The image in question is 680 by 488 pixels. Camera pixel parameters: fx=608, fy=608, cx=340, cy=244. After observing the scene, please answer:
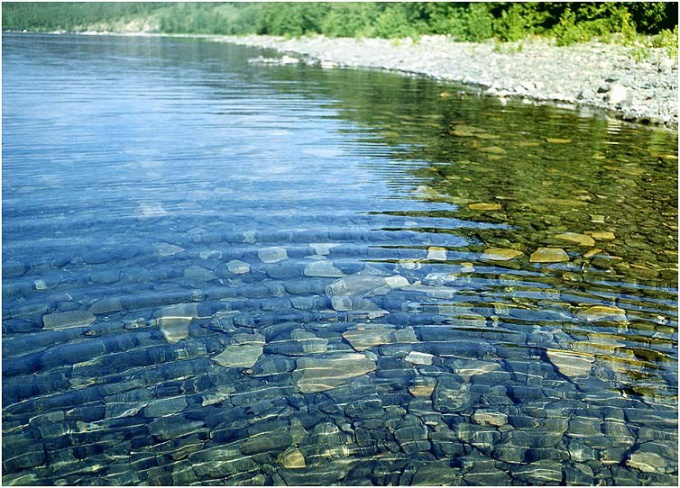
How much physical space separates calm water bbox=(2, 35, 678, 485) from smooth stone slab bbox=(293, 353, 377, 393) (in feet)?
0.08

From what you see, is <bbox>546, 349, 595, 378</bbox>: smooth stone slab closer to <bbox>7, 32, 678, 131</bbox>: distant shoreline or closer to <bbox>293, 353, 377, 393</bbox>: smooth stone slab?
<bbox>293, 353, 377, 393</bbox>: smooth stone slab

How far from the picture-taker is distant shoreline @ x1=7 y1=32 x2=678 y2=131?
17.0 metres

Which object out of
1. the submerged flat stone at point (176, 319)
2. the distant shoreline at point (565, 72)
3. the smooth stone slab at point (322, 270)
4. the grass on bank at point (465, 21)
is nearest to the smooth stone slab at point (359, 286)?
the smooth stone slab at point (322, 270)

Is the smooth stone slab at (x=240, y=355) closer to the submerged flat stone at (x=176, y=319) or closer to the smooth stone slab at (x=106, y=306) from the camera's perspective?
the submerged flat stone at (x=176, y=319)

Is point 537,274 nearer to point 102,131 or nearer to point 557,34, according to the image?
point 102,131

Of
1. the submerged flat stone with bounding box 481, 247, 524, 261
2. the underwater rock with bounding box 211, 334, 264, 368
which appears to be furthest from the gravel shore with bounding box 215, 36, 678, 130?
the underwater rock with bounding box 211, 334, 264, 368

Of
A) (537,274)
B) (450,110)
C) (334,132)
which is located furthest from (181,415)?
(450,110)

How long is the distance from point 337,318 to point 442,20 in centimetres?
4911

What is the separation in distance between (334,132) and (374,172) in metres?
3.90

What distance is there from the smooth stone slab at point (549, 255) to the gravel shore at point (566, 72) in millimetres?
9882

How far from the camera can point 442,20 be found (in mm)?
49562

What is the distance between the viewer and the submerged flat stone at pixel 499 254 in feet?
20.6

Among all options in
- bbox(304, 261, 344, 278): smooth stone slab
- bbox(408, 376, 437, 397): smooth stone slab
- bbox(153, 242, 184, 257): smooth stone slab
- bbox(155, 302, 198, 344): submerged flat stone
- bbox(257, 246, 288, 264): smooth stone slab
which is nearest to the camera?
bbox(408, 376, 437, 397): smooth stone slab

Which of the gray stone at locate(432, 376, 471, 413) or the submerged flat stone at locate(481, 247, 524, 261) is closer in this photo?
the gray stone at locate(432, 376, 471, 413)
